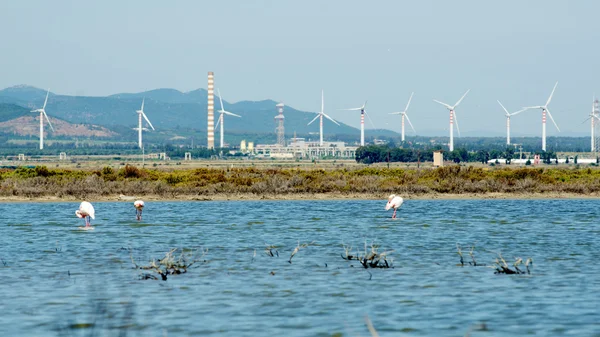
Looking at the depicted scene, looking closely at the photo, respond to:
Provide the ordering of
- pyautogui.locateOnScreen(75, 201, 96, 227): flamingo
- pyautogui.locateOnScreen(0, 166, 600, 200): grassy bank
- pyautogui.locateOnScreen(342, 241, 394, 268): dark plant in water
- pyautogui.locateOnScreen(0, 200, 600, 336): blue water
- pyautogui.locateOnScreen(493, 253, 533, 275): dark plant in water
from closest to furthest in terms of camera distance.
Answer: pyautogui.locateOnScreen(0, 200, 600, 336): blue water
pyautogui.locateOnScreen(493, 253, 533, 275): dark plant in water
pyautogui.locateOnScreen(342, 241, 394, 268): dark plant in water
pyautogui.locateOnScreen(75, 201, 96, 227): flamingo
pyautogui.locateOnScreen(0, 166, 600, 200): grassy bank

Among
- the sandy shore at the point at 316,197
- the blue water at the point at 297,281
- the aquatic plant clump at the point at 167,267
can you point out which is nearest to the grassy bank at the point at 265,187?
the sandy shore at the point at 316,197

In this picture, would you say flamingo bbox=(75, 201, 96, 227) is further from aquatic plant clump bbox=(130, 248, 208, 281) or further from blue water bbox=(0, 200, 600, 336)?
aquatic plant clump bbox=(130, 248, 208, 281)

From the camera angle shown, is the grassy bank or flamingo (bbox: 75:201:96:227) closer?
flamingo (bbox: 75:201:96:227)

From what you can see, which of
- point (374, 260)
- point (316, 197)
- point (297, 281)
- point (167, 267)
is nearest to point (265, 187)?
point (316, 197)

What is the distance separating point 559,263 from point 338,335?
1156cm

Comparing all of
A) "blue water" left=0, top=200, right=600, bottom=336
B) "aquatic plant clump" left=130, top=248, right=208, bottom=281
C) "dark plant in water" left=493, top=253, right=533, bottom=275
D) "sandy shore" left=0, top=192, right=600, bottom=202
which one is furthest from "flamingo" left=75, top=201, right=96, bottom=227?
"dark plant in water" left=493, top=253, right=533, bottom=275

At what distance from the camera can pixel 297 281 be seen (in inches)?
922

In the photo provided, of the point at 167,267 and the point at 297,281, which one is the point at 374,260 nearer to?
the point at 297,281

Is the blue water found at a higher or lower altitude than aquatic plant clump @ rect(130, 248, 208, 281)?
lower

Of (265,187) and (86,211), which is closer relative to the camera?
(86,211)

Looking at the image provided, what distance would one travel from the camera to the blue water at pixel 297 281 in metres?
18.0

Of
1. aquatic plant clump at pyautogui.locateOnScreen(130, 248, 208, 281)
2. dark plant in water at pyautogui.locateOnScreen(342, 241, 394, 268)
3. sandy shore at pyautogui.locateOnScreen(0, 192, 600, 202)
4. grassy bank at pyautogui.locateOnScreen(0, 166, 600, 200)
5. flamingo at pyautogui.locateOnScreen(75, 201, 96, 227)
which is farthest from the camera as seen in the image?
grassy bank at pyautogui.locateOnScreen(0, 166, 600, 200)

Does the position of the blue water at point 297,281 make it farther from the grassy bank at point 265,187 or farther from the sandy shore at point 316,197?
the grassy bank at point 265,187

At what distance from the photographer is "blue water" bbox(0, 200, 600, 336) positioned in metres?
18.0
